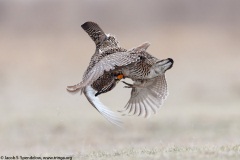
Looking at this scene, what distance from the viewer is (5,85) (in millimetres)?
21125

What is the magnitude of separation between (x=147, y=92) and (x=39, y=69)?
16133mm

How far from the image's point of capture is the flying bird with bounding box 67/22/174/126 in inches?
316

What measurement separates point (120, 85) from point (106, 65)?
13.2 meters

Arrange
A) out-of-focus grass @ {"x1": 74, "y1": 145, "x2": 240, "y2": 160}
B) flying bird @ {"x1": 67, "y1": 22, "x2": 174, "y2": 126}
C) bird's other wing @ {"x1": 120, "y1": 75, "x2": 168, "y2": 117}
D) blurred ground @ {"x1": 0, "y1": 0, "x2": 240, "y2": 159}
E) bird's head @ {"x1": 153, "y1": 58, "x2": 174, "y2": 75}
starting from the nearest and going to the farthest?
out-of-focus grass @ {"x1": 74, "y1": 145, "x2": 240, "y2": 160}
flying bird @ {"x1": 67, "y1": 22, "x2": 174, "y2": 126}
bird's head @ {"x1": 153, "y1": 58, "x2": 174, "y2": 75}
bird's other wing @ {"x1": 120, "y1": 75, "x2": 168, "y2": 117}
blurred ground @ {"x1": 0, "y1": 0, "x2": 240, "y2": 159}

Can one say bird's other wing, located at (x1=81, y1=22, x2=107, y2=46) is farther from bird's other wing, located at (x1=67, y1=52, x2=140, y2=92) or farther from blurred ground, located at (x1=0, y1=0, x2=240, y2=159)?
blurred ground, located at (x1=0, y1=0, x2=240, y2=159)

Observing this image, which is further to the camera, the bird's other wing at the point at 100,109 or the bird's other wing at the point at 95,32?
the bird's other wing at the point at 95,32

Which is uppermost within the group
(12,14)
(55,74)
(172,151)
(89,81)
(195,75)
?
(12,14)

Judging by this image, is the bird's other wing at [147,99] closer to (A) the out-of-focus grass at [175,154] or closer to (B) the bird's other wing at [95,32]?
(A) the out-of-focus grass at [175,154]

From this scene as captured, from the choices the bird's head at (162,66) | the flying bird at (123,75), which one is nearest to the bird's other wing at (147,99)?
the flying bird at (123,75)

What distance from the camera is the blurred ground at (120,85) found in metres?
A: 11.5

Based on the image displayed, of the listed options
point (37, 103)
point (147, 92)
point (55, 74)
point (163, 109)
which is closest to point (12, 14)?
point (55, 74)

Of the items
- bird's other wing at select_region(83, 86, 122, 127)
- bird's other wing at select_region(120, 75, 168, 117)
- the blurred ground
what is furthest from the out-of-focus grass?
bird's other wing at select_region(120, 75, 168, 117)

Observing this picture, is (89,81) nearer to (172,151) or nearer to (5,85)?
(172,151)

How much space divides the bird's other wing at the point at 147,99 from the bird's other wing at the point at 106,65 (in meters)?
0.77
